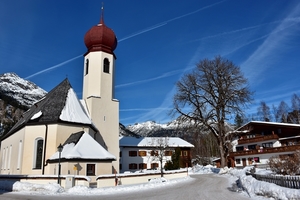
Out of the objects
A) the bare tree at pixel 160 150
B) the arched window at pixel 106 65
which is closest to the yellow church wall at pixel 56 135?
the arched window at pixel 106 65

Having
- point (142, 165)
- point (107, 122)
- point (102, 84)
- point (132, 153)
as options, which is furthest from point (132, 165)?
point (102, 84)

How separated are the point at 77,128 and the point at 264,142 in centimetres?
3053

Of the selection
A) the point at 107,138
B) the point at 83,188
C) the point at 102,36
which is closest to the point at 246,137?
the point at 107,138

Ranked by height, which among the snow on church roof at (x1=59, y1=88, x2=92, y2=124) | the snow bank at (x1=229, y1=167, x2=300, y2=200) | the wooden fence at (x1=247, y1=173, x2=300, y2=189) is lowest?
the snow bank at (x1=229, y1=167, x2=300, y2=200)

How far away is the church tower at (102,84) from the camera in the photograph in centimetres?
3006

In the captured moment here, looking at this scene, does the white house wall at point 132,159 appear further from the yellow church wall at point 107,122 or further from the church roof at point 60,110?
the church roof at point 60,110

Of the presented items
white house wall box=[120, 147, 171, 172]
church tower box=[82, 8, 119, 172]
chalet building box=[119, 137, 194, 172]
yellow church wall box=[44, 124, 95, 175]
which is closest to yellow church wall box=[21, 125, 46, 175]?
yellow church wall box=[44, 124, 95, 175]

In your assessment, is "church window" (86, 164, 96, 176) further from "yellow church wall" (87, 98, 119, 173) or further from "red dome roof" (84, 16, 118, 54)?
"red dome roof" (84, 16, 118, 54)

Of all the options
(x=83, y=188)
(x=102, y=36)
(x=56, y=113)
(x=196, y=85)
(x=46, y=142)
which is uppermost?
→ (x=102, y=36)

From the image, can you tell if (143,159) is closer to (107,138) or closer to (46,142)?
(107,138)

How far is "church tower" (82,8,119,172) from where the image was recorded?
3006cm

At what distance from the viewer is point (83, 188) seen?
51.9 ft

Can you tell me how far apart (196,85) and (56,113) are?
1626 centimetres

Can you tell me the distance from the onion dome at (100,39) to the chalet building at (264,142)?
67.0 ft
